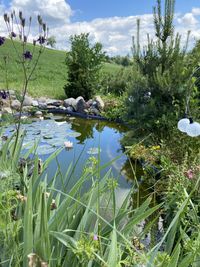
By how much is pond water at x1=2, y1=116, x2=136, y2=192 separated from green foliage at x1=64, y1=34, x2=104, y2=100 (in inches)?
72.5

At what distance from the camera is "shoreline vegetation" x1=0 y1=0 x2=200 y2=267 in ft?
3.94

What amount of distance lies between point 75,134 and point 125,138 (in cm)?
143

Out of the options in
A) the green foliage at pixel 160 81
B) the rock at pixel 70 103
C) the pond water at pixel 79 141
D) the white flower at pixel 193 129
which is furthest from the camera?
the rock at pixel 70 103

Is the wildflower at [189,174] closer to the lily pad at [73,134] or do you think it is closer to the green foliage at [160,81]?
the green foliage at [160,81]

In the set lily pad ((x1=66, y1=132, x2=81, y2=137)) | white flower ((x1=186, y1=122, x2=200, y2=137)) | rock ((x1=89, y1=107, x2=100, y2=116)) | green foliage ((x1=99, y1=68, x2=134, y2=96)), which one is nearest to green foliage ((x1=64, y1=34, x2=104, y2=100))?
green foliage ((x1=99, y1=68, x2=134, y2=96))

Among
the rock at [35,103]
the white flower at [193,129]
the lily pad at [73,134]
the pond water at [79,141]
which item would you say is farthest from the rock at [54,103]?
the white flower at [193,129]

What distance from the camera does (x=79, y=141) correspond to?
6738 mm

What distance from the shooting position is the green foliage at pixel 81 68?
1043cm

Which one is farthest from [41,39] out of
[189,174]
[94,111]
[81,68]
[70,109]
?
[81,68]

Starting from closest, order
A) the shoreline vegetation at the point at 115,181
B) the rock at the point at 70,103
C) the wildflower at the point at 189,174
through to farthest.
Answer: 1. the shoreline vegetation at the point at 115,181
2. the wildflower at the point at 189,174
3. the rock at the point at 70,103

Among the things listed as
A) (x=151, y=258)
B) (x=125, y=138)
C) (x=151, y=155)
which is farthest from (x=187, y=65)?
(x=151, y=258)

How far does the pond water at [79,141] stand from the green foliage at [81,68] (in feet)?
6.05

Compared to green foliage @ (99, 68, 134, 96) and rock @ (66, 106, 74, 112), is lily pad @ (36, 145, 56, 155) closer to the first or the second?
rock @ (66, 106, 74, 112)

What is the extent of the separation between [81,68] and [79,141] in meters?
4.32
